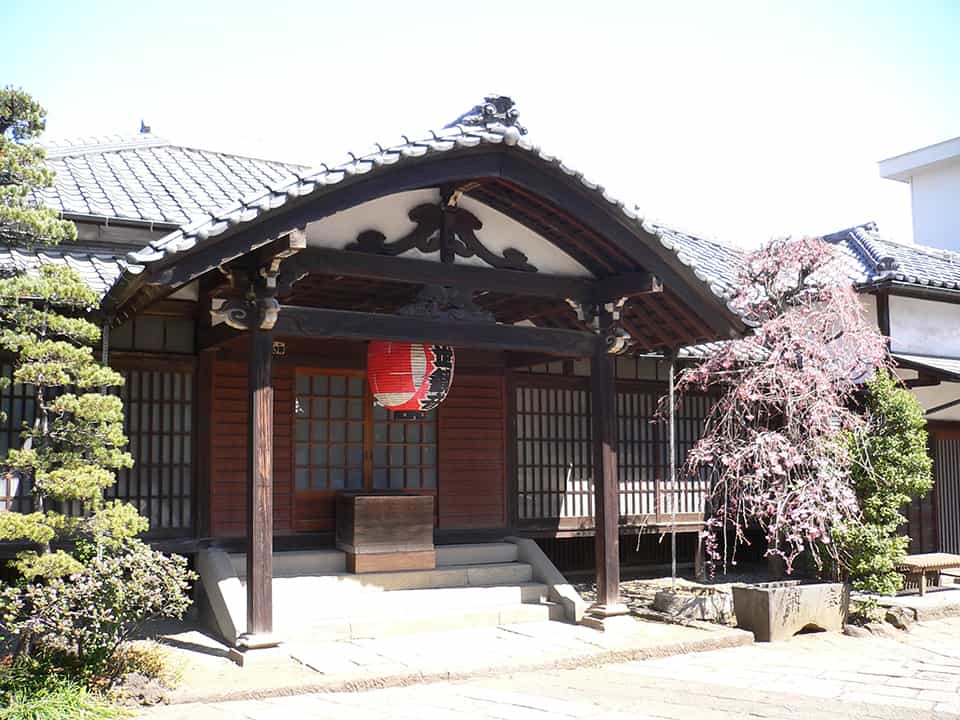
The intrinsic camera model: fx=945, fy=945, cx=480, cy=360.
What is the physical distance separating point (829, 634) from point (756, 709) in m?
4.14

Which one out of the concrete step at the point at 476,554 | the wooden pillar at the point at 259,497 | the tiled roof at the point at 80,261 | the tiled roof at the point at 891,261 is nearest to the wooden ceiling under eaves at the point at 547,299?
the wooden pillar at the point at 259,497

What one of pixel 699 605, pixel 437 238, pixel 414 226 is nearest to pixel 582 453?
pixel 699 605

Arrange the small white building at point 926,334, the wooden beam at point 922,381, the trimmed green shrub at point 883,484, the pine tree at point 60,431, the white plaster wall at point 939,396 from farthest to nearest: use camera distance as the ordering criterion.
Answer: the white plaster wall at point 939,396
the small white building at point 926,334
the wooden beam at point 922,381
the trimmed green shrub at point 883,484
the pine tree at point 60,431

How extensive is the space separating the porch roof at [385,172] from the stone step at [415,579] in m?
3.70

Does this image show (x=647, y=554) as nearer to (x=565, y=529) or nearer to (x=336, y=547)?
(x=565, y=529)

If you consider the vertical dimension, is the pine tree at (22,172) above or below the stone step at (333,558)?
above

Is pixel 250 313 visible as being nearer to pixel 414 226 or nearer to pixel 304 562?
pixel 414 226

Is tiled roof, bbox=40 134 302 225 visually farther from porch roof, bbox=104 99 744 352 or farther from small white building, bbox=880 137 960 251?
small white building, bbox=880 137 960 251

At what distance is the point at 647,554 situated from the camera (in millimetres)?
15508

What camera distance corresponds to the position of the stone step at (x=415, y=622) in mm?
9500

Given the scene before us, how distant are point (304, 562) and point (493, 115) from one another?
5.51m

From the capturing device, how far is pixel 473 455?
1304 centimetres

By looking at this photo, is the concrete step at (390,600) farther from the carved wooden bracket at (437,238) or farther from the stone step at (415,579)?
the carved wooden bracket at (437,238)

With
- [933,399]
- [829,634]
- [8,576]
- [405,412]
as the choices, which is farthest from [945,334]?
[8,576]
